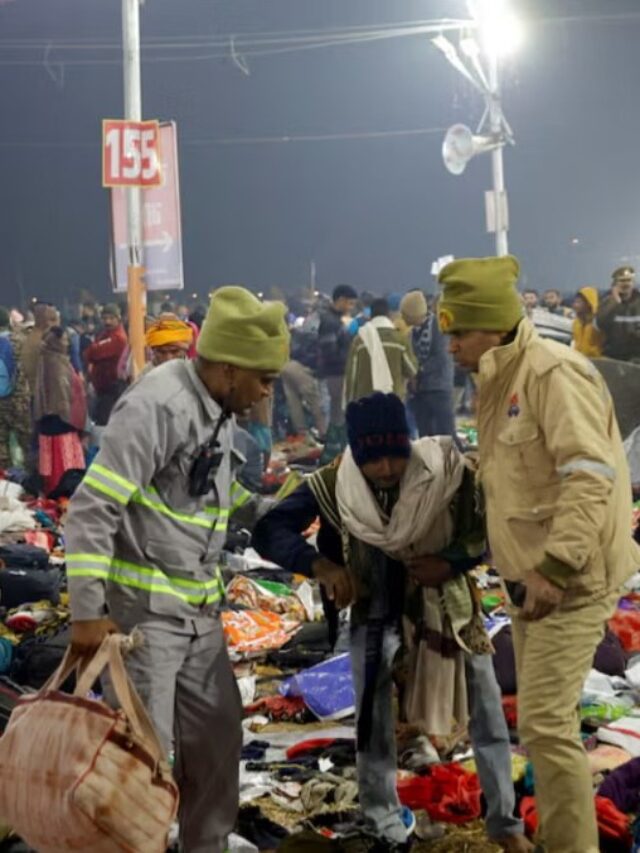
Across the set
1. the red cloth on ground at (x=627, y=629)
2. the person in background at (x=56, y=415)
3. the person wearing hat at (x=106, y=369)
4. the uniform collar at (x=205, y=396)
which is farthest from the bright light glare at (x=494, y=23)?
the uniform collar at (x=205, y=396)

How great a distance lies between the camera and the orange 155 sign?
12305 mm

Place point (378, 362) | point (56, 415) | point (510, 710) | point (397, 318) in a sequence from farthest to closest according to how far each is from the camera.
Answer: point (397, 318)
point (56, 415)
point (378, 362)
point (510, 710)

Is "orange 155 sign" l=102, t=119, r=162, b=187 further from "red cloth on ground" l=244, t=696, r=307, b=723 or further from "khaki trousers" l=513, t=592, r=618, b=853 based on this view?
"khaki trousers" l=513, t=592, r=618, b=853

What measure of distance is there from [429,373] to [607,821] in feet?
28.7

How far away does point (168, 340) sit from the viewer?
8812 millimetres

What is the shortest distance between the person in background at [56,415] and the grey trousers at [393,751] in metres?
8.86

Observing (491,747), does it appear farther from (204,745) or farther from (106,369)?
(106,369)

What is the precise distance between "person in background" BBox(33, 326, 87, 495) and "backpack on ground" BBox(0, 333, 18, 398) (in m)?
0.31

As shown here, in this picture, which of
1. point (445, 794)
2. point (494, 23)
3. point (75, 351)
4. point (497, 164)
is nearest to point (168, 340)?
point (445, 794)

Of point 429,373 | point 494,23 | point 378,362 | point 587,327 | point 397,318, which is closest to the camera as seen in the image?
point 378,362

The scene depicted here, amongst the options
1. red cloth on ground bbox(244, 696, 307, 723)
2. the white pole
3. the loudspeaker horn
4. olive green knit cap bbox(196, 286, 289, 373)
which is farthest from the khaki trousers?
the loudspeaker horn

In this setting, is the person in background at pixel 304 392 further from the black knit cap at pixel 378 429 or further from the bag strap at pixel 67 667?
the bag strap at pixel 67 667

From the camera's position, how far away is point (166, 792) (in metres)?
3.66

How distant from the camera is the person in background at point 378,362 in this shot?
37.7 feet
